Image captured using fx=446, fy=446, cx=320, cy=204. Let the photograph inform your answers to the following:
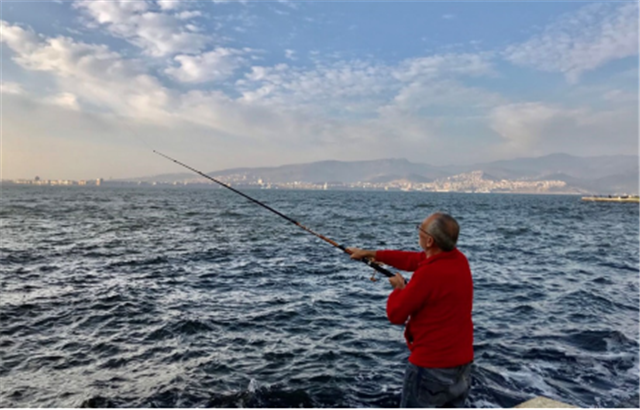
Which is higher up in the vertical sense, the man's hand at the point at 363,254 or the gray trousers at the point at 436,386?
the man's hand at the point at 363,254

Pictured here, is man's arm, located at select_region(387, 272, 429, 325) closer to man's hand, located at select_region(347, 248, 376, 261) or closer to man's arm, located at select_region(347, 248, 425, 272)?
man's arm, located at select_region(347, 248, 425, 272)

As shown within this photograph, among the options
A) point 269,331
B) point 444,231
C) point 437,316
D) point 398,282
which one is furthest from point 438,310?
point 269,331

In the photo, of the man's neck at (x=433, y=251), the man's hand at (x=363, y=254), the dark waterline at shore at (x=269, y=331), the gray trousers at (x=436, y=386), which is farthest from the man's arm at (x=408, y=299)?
the dark waterline at shore at (x=269, y=331)

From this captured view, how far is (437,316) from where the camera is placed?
3725 mm

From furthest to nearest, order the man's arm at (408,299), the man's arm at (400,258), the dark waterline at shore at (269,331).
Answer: the dark waterline at shore at (269,331) → the man's arm at (400,258) → the man's arm at (408,299)

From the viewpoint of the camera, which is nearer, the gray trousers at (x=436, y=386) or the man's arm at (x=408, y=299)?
the man's arm at (x=408, y=299)

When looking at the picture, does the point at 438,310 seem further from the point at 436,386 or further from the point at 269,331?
the point at 269,331

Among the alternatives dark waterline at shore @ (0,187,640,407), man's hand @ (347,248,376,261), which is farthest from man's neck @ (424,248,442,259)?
dark waterline at shore @ (0,187,640,407)

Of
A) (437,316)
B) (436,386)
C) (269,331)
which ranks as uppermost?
(437,316)

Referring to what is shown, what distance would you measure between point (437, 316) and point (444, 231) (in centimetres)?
71

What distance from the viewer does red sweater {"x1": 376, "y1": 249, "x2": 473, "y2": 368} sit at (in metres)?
3.60

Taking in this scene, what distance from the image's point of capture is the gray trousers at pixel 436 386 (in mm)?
3883

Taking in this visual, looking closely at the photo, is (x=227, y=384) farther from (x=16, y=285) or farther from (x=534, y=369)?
(x=16, y=285)

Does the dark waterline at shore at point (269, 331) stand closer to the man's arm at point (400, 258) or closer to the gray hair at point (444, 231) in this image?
the man's arm at point (400, 258)
